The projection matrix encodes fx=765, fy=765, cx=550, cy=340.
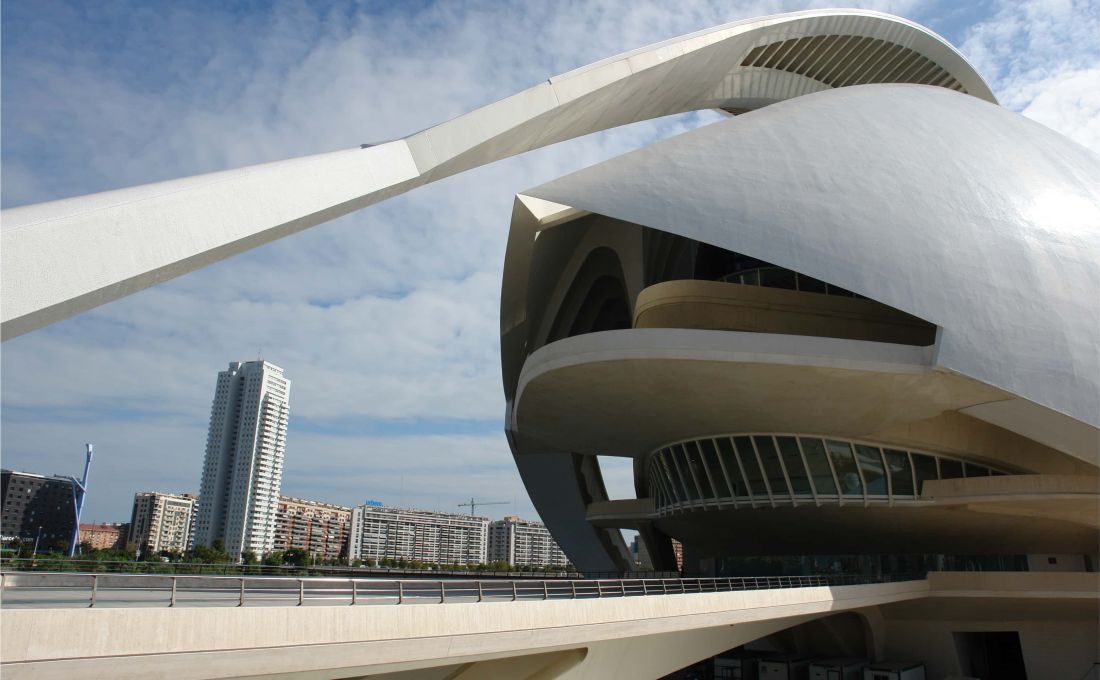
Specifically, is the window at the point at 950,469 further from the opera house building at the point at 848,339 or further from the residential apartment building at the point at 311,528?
the residential apartment building at the point at 311,528

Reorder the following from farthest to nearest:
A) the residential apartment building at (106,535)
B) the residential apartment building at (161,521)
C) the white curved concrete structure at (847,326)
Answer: the residential apartment building at (161,521)
the residential apartment building at (106,535)
the white curved concrete structure at (847,326)

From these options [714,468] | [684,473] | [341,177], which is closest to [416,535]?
[684,473]

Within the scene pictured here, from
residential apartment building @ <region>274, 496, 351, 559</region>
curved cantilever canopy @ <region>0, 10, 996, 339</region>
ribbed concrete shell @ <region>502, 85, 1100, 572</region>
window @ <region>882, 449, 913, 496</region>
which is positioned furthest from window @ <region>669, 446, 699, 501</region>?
residential apartment building @ <region>274, 496, 351, 559</region>

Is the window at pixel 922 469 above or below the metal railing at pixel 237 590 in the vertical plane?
above

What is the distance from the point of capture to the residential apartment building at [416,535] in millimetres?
106188

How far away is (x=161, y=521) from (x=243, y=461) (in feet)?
71.3

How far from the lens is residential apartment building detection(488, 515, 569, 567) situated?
410 ft

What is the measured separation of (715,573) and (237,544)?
6101 centimetres

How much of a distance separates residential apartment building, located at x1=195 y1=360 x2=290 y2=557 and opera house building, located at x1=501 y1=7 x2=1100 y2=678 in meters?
59.5

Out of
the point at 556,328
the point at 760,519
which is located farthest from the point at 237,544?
the point at 760,519

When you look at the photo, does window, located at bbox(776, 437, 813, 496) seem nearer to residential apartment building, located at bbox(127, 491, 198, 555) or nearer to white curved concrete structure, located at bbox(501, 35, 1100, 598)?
white curved concrete structure, located at bbox(501, 35, 1100, 598)

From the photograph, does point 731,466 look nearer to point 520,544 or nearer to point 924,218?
point 924,218

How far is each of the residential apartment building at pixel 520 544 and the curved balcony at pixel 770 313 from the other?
351 ft

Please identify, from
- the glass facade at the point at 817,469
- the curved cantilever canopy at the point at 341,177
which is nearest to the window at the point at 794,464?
the glass facade at the point at 817,469
